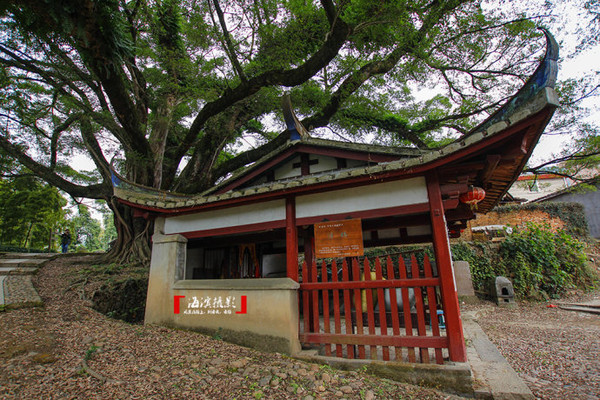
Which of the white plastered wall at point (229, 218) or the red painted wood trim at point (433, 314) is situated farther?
the white plastered wall at point (229, 218)

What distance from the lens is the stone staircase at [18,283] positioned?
229 inches

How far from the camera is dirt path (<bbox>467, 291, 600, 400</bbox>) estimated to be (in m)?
3.93

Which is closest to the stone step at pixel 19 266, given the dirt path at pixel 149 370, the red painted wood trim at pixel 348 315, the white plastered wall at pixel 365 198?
the dirt path at pixel 149 370

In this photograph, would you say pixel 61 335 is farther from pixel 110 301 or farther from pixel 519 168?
pixel 519 168

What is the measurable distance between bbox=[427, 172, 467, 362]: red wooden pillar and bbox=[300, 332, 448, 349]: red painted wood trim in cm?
14

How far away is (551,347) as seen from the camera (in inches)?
219

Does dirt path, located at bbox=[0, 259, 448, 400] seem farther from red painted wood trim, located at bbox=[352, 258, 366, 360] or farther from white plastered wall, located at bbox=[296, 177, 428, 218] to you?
white plastered wall, located at bbox=[296, 177, 428, 218]

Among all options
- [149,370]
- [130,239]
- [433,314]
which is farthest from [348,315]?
[130,239]

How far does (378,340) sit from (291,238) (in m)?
2.01

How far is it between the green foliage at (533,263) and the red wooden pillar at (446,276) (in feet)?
28.7

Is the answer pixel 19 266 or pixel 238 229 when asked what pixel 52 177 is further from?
pixel 238 229

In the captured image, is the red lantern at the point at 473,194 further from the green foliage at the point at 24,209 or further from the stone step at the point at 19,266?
the green foliage at the point at 24,209

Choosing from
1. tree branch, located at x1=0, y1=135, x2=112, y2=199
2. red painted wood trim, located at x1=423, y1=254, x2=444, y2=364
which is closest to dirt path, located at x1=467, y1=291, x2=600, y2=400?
red painted wood trim, located at x1=423, y1=254, x2=444, y2=364

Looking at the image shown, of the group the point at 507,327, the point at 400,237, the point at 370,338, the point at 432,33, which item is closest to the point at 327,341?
the point at 370,338
